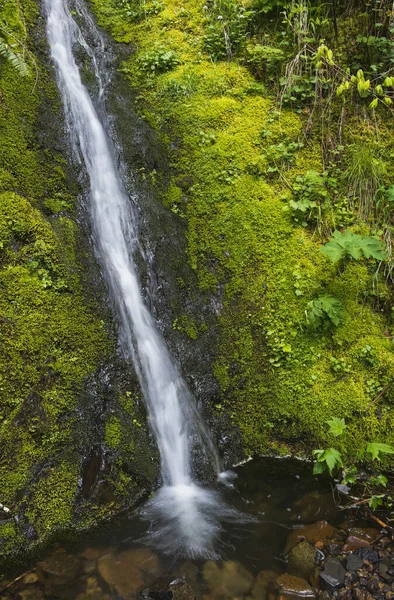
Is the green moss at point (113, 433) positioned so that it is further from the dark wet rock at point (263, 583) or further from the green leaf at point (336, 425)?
the green leaf at point (336, 425)

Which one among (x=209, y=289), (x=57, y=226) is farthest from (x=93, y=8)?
(x=209, y=289)

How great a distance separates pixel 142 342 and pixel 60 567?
229 cm

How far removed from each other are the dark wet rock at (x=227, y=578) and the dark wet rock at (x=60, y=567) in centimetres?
111

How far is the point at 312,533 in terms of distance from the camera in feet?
11.9

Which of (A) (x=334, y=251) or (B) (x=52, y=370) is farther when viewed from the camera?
(A) (x=334, y=251)

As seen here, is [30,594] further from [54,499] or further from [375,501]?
[375,501]

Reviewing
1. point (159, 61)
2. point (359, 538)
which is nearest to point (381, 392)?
point (359, 538)

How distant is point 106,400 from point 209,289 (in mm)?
1800

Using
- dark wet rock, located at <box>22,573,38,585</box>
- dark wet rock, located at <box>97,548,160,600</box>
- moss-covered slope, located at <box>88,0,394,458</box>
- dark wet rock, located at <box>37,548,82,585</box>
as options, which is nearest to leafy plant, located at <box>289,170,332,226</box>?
moss-covered slope, located at <box>88,0,394,458</box>

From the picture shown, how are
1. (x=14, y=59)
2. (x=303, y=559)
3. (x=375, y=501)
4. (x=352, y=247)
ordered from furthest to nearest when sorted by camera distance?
1. (x=14, y=59)
2. (x=352, y=247)
3. (x=375, y=501)
4. (x=303, y=559)

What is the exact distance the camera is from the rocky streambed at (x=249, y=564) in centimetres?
322

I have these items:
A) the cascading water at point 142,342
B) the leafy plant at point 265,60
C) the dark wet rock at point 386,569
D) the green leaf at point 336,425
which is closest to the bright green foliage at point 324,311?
the green leaf at point 336,425

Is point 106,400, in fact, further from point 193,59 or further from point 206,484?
point 193,59

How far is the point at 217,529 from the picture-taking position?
383 centimetres
